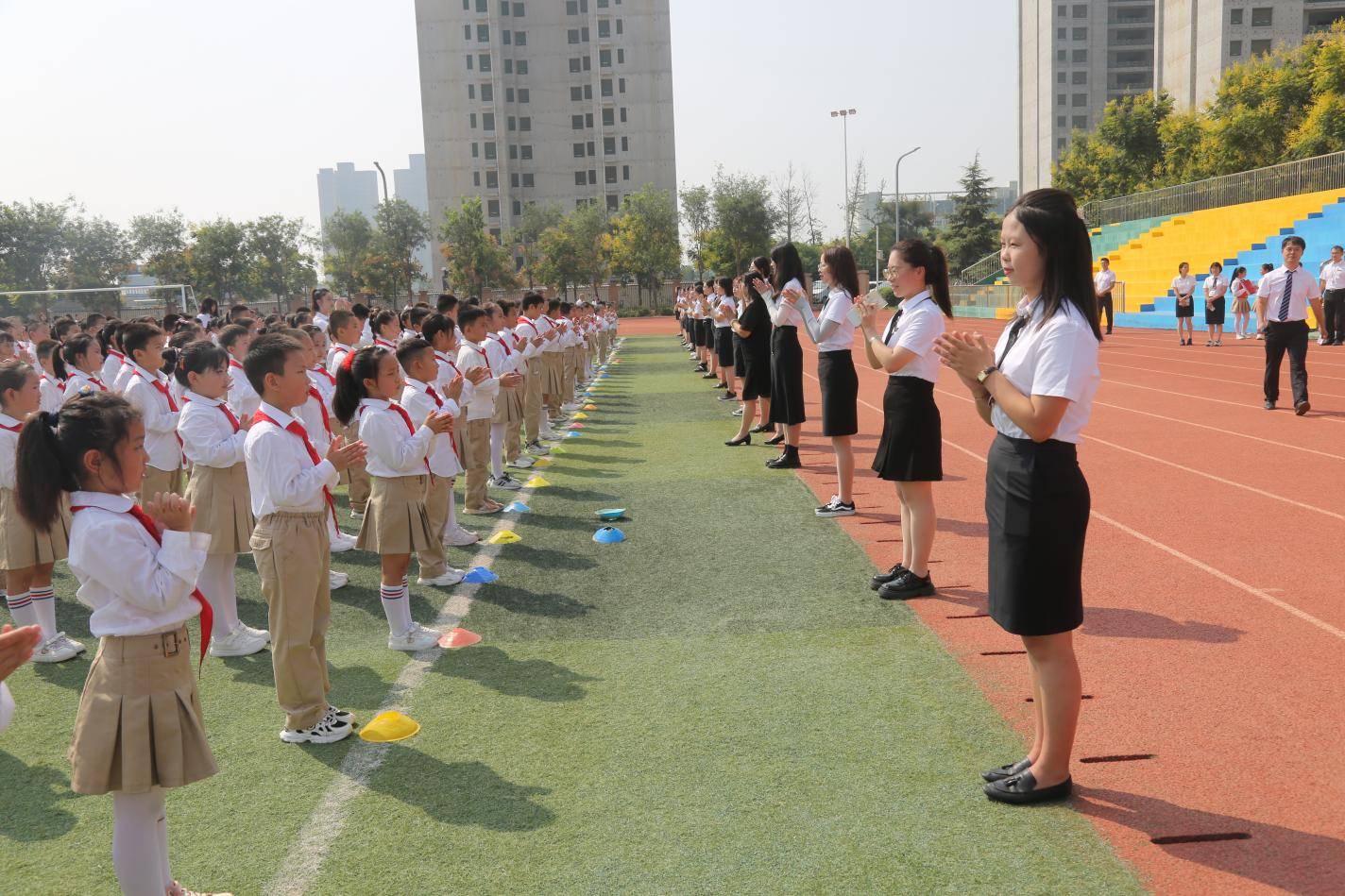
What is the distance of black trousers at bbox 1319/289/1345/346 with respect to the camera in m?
20.8

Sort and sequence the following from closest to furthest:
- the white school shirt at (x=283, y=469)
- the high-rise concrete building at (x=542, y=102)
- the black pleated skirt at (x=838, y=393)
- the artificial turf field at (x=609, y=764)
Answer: the artificial turf field at (x=609, y=764), the white school shirt at (x=283, y=469), the black pleated skirt at (x=838, y=393), the high-rise concrete building at (x=542, y=102)

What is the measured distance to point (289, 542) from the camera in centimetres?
421

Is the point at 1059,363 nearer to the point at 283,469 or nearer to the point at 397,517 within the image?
the point at 283,469

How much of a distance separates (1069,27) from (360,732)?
10178 centimetres

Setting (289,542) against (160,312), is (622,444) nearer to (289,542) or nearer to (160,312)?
(289,542)

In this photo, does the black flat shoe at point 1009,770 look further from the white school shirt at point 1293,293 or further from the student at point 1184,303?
the student at point 1184,303

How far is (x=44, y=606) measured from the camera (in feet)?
18.5

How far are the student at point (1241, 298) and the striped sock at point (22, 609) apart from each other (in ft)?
80.3

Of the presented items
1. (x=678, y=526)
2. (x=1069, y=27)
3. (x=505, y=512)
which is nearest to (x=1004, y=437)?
(x=678, y=526)

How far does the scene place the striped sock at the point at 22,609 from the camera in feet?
18.1

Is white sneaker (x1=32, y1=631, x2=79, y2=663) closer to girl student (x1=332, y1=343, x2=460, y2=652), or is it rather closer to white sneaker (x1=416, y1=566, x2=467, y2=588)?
girl student (x1=332, y1=343, x2=460, y2=652)

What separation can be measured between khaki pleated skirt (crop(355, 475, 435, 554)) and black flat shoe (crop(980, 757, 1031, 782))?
3.17m

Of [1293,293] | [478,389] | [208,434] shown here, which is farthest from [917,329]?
[1293,293]

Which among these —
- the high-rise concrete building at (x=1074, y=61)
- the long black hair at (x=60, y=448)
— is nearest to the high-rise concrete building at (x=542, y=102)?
the high-rise concrete building at (x=1074, y=61)
